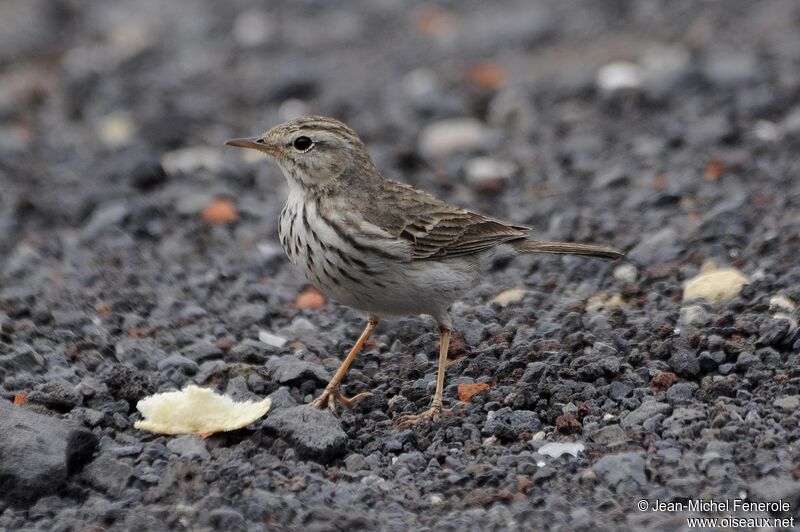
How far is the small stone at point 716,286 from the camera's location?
858cm

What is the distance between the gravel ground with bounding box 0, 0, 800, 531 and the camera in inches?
246

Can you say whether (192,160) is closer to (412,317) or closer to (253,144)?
(412,317)

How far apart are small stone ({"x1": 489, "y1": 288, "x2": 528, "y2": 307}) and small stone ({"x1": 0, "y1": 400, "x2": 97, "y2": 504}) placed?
371 centimetres

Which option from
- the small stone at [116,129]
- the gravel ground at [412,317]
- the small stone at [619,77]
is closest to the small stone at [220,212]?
the gravel ground at [412,317]

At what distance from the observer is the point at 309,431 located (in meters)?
6.75

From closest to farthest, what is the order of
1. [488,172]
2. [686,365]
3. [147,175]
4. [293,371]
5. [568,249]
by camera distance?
1. [686,365]
2. [293,371]
3. [568,249]
4. [147,175]
5. [488,172]

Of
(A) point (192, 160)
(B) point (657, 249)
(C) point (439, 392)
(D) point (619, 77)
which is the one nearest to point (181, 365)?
(C) point (439, 392)

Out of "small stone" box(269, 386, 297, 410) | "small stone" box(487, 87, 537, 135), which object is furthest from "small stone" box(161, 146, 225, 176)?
"small stone" box(269, 386, 297, 410)

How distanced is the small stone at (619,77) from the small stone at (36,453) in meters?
9.03

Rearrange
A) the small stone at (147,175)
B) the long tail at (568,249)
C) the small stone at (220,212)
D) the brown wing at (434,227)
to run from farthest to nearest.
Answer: the small stone at (147,175), the small stone at (220,212), the long tail at (568,249), the brown wing at (434,227)

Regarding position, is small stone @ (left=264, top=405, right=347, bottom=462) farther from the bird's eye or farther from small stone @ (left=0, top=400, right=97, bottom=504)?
the bird's eye

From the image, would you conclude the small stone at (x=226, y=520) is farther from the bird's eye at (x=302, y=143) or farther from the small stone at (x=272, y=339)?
the bird's eye at (x=302, y=143)

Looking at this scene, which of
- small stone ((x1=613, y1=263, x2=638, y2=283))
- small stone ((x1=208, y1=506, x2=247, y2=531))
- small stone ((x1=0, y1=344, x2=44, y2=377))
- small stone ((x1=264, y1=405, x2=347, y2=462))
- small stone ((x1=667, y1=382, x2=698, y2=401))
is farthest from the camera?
small stone ((x1=613, y1=263, x2=638, y2=283))

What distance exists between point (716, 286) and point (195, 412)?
3932mm
